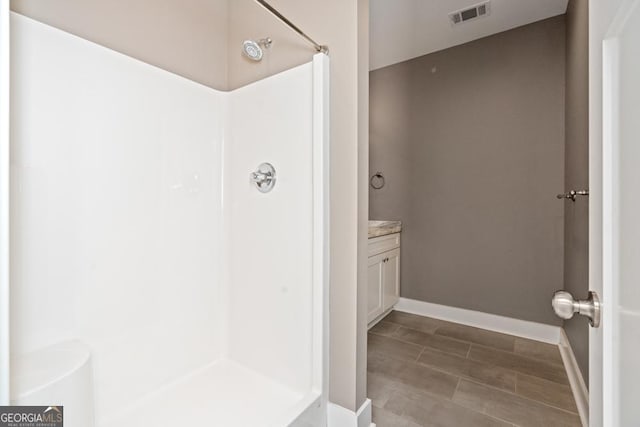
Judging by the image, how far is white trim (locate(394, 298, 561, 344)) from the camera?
2.28 metres

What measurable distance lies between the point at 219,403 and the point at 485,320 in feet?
7.41

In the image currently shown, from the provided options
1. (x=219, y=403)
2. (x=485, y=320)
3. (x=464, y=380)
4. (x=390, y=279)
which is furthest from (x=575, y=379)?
(x=219, y=403)

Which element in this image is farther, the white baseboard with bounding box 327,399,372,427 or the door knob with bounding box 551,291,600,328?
the white baseboard with bounding box 327,399,372,427

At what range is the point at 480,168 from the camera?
2.56m

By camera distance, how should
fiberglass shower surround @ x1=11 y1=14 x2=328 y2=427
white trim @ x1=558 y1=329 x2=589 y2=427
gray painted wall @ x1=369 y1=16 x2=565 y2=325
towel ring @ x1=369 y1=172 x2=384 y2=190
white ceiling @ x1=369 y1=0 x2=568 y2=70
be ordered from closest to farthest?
fiberglass shower surround @ x1=11 y1=14 x2=328 y2=427
white trim @ x1=558 y1=329 x2=589 y2=427
white ceiling @ x1=369 y1=0 x2=568 y2=70
gray painted wall @ x1=369 y1=16 x2=565 y2=325
towel ring @ x1=369 y1=172 x2=384 y2=190

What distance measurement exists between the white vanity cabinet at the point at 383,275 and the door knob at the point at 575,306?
67.9 inches

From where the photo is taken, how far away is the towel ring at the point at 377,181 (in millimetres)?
3111

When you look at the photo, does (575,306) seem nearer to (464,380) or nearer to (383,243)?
(464,380)

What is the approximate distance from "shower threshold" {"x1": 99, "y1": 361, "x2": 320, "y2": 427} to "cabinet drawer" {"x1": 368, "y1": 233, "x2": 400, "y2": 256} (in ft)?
4.03

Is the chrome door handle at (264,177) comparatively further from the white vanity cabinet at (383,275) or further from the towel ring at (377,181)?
the towel ring at (377,181)
